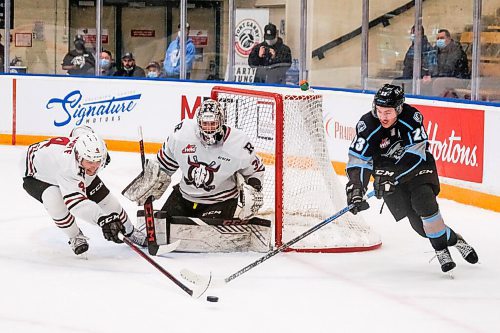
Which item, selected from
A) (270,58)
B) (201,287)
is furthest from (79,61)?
(201,287)

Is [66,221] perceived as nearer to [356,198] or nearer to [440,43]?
[356,198]

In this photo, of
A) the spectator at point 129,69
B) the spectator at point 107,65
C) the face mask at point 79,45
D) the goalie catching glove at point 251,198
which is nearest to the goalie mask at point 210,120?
the goalie catching glove at point 251,198

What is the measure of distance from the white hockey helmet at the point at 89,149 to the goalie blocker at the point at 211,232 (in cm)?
51

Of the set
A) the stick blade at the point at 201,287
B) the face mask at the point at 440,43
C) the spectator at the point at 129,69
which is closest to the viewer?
the stick blade at the point at 201,287

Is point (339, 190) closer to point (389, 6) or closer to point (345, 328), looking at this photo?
point (345, 328)

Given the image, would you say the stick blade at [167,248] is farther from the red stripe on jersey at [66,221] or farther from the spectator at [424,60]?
the spectator at [424,60]

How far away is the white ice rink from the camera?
389 centimetres

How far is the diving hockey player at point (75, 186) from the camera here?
476 cm

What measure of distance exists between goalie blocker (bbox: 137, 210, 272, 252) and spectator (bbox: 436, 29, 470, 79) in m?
2.70

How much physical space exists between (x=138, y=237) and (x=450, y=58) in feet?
10.4

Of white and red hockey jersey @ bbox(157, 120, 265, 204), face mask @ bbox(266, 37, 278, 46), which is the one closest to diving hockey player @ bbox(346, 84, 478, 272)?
white and red hockey jersey @ bbox(157, 120, 265, 204)

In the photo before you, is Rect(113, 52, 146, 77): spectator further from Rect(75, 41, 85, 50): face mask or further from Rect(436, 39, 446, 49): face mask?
Rect(436, 39, 446, 49): face mask

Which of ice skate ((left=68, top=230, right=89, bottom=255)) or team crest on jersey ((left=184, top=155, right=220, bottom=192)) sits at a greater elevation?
team crest on jersey ((left=184, top=155, right=220, bottom=192))

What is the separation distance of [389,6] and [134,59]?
2.91 m
